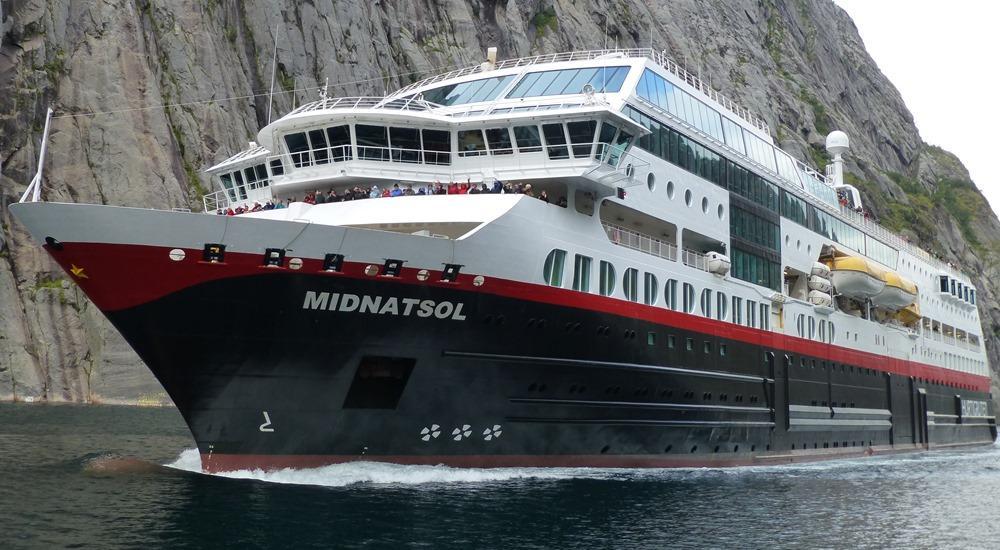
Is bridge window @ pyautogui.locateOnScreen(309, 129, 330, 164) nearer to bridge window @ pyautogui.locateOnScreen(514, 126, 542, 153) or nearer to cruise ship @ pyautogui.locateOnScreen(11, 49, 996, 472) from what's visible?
cruise ship @ pyautogui.locateOnScreen(11, 49, 996, 472)

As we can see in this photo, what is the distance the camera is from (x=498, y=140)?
79.6ft

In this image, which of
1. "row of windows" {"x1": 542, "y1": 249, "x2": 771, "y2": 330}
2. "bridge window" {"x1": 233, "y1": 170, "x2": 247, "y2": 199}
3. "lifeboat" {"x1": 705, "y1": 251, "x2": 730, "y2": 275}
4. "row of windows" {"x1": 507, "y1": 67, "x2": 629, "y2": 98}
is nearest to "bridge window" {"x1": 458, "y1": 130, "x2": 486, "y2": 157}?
"row of windows" {"x1": 507, "y1": 67, "x2": 629, "y2": 98}

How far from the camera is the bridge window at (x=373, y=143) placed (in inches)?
920

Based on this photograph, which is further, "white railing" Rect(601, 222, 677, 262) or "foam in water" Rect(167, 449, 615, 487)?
"white railing" Rect(601, 222, 677, 262)

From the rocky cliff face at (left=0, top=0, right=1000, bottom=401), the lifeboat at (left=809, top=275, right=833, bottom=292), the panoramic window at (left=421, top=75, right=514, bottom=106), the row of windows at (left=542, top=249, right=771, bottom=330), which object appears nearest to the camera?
the row of windows at (left=542, top=249, right=771, bottom=330)

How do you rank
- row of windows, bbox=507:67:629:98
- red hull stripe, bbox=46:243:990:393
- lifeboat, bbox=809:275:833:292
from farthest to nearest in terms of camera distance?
lifeboat, bbox=809:275:833:292
row of windows, bbox=507:67:629:98
red hull stripe, bbox=46:243:990:393

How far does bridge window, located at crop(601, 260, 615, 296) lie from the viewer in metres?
24.3

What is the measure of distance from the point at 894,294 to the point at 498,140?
78.9ft

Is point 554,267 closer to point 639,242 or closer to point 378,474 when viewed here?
point 639,242

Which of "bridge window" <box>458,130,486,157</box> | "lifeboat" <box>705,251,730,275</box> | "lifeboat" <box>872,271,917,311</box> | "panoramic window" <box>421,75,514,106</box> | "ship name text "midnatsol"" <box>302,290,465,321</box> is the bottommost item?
"ship name text "midnatsol"" <box>302,290,465,321</box>

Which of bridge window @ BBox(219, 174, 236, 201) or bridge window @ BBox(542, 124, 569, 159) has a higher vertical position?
bridge window @ BBox(542, 124, 569, 159)

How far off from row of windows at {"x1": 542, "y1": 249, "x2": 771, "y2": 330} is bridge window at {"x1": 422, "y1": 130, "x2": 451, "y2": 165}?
4.00m

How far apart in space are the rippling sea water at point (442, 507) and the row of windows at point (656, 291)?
4.65 m

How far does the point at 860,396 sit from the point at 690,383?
14710 mm
